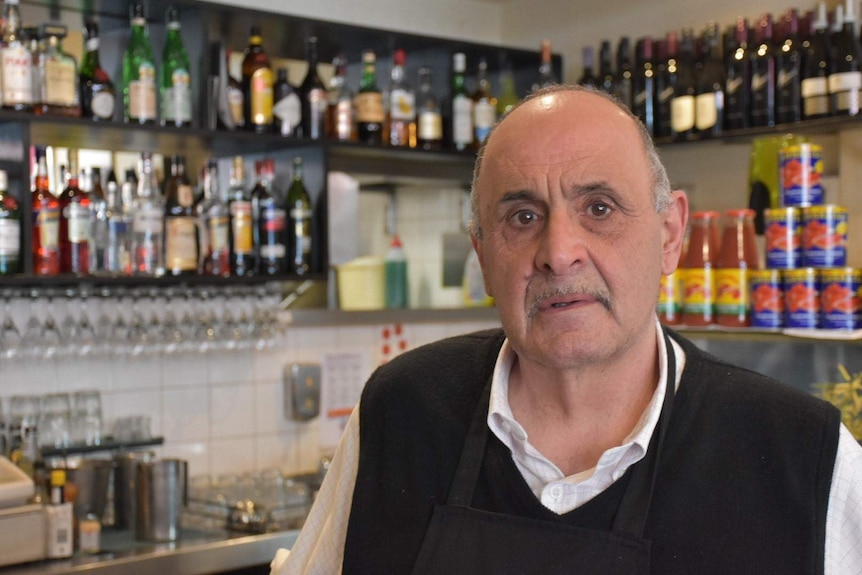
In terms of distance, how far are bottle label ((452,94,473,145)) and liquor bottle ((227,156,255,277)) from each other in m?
0.85

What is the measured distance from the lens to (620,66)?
3.94 m

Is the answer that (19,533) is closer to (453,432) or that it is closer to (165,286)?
(165,286)

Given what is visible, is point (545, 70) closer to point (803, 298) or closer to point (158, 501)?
point (803, 298)

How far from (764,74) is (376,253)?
152 centimetres

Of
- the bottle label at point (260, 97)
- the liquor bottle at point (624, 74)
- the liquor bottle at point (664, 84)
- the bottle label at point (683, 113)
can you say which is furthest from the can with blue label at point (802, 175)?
the bottle label at point (260, 97)

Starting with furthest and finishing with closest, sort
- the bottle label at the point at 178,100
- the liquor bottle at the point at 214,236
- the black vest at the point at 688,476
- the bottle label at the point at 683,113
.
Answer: the bottle label at the point at 683,113
the liquor bottle at the point at 214,236
the bottle label at the point at 178,100
the black vest at the point at 688,476

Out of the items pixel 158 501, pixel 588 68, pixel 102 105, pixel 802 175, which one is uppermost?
pixel 588 68

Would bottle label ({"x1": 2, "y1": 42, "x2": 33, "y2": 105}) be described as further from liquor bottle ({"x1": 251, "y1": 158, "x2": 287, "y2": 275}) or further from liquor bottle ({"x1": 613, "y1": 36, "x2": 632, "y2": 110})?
liquor bottle ({"x1": 613, "y1": 36, "x2": 632, "y2": 110})

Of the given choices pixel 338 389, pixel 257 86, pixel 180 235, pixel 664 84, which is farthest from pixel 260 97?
pixel 664 84

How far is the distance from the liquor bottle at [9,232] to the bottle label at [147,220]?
342 millimetres

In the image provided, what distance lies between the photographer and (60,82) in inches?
122

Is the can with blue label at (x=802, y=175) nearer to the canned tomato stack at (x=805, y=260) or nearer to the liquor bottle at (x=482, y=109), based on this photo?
the canned tomato stack at (x=805, y=260)

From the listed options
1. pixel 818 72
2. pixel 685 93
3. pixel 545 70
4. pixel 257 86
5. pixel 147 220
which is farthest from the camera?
pixel 545 70

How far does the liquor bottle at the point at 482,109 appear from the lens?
4.01 meters
